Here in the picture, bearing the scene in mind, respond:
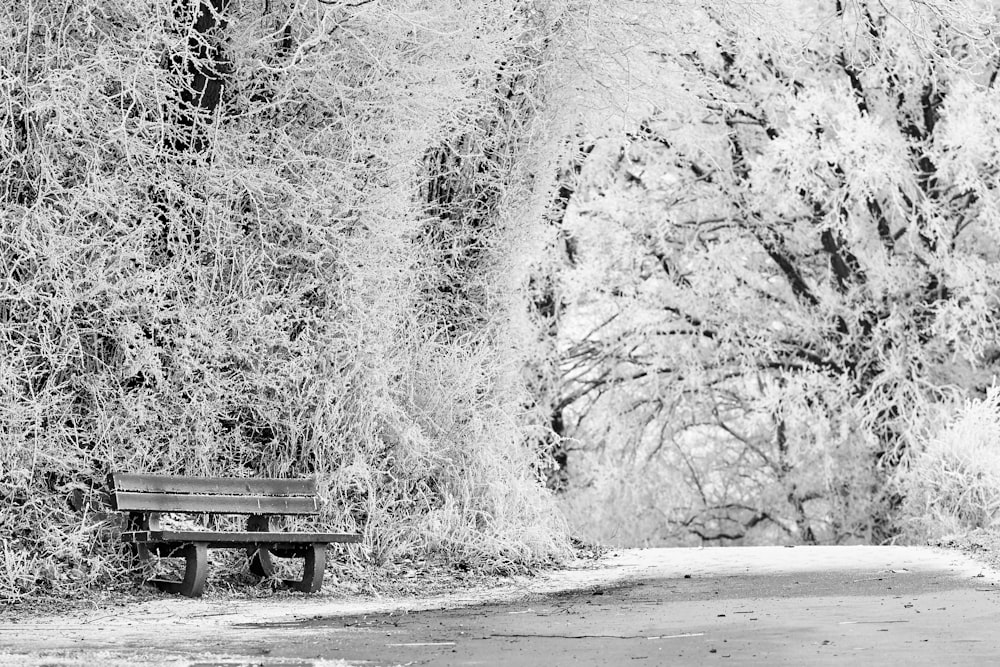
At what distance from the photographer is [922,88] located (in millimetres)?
19531

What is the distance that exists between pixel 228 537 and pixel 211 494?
21.3 inches

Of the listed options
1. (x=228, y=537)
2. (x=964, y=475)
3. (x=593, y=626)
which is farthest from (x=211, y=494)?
(x=964, y=475)

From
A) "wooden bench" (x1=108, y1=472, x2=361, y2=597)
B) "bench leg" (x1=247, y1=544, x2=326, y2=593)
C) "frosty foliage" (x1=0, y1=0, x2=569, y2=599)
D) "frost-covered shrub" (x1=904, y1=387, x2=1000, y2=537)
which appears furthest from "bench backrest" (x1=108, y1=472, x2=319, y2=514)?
"frost-covered shrub" (x1=904, y1=387, x2=1000, y2=537)

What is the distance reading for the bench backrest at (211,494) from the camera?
28.6 ft

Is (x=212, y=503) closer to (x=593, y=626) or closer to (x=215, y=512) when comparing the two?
(x=215, y=512)

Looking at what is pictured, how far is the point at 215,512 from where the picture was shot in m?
9.09

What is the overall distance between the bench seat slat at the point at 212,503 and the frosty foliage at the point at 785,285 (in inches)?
341

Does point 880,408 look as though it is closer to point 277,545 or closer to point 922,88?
point 922,88

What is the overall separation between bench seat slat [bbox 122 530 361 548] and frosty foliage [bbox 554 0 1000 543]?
904 centimetres

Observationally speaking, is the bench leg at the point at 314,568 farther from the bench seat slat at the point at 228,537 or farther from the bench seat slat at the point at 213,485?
the bench seat slat at the point at 213,485

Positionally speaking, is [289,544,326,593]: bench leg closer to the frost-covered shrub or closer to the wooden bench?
the wooden bench

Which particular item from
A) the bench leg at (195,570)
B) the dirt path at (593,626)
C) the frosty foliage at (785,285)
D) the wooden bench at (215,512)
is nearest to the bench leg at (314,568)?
the wooden bench at (215,512)

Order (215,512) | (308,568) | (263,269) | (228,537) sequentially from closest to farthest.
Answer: (228,537) < (215,512) < (308,568) < (263,269)

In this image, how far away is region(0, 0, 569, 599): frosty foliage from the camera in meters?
8.93
